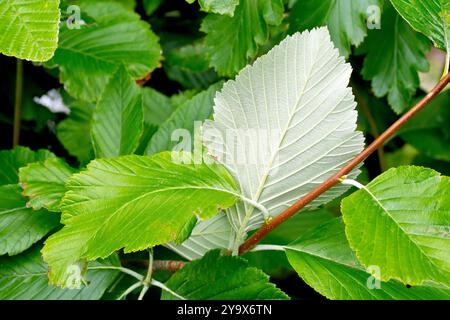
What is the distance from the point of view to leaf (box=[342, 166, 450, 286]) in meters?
0.50

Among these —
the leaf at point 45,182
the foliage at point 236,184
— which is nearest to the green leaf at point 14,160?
the foliage at point 236,184

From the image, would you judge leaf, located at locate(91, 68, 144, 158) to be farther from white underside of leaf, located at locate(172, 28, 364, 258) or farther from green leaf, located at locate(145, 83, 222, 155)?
white underside of leaf, located at locate(172, 28, 364, 258)

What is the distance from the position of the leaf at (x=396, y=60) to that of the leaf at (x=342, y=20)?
176 mm

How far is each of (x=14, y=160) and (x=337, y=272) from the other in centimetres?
49

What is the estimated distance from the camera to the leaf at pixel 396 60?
928mm

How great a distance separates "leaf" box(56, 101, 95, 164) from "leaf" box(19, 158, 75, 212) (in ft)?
1.15

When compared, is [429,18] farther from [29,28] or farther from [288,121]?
[29,28]

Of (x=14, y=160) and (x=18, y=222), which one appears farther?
(x=14, y=160)

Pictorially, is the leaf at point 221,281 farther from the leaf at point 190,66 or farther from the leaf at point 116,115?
the leaf at point 190,66

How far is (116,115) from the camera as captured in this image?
779mm

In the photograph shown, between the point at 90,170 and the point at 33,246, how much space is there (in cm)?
22

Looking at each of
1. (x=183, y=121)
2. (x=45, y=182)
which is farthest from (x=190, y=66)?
(x=45, y=182)

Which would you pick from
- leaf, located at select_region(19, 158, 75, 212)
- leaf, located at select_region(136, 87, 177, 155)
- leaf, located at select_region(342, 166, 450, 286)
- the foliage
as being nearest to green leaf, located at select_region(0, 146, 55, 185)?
the foliage

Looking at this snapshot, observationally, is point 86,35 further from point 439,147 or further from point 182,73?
point 439,147
